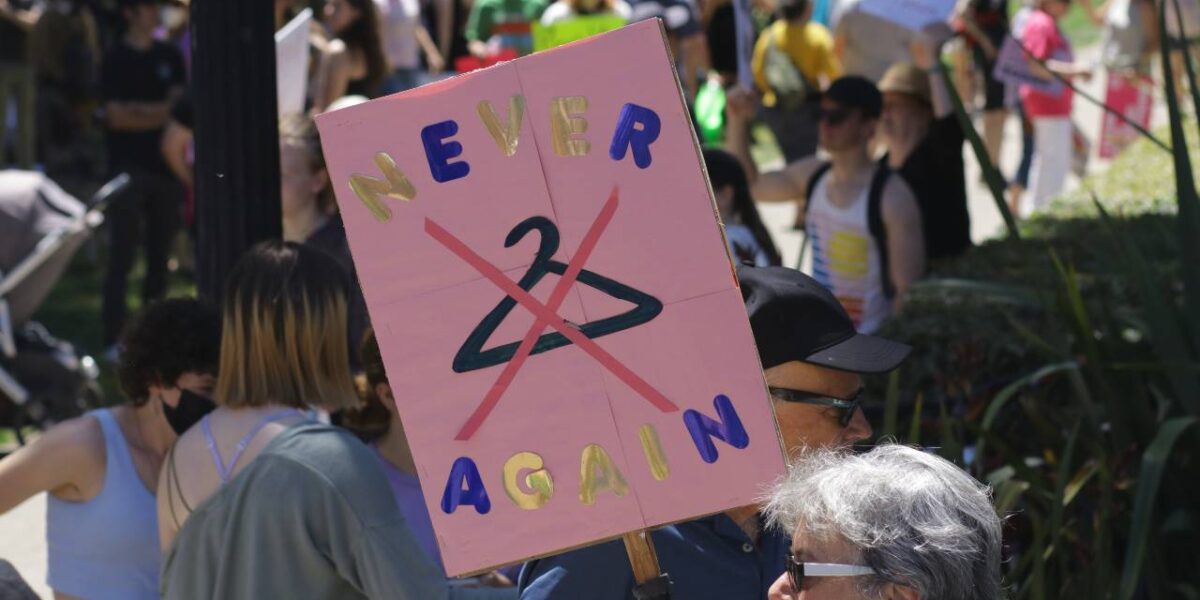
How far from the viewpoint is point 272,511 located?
2.80 m

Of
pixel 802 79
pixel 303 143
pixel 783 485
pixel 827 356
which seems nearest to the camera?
pixel 783 485

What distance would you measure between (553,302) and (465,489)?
297 mm

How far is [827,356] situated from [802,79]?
22.2ft

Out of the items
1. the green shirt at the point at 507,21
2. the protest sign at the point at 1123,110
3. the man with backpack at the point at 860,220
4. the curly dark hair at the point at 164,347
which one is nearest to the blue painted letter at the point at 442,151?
the curly dark hair at the point at 164,347

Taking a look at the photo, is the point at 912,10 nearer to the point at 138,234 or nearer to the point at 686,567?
the point at 686,567

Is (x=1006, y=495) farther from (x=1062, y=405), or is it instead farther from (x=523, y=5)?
(x=523, y=5)

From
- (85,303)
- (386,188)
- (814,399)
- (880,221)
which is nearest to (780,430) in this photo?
(814,399)

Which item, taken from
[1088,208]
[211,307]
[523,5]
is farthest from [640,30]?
[523,5]

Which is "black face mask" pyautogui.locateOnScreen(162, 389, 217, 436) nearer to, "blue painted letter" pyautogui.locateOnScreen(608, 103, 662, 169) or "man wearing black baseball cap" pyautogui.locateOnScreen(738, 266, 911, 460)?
"man wearing black baseball cap" pyautogui.locateOnScreen(738, 266, 911, 460)

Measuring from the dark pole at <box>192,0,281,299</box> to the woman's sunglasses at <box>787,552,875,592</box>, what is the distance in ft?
6.94

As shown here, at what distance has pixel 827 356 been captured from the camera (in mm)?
2762

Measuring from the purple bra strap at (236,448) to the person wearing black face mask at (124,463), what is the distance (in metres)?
0.32

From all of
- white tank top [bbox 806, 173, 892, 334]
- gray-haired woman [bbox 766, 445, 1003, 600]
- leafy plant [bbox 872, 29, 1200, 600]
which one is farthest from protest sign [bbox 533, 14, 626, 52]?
gray-haired woman [bbox 766, 445, 1003, 600]

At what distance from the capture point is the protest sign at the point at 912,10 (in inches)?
252
